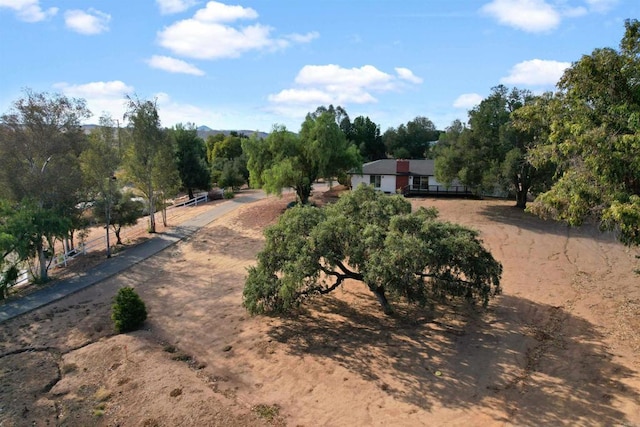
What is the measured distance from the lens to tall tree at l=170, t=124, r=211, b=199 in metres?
38.8

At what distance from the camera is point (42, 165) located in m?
21.0

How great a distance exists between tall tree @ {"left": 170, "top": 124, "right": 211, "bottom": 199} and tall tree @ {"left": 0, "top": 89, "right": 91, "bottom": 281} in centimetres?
1682

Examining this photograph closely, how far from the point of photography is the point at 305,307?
1521 cm

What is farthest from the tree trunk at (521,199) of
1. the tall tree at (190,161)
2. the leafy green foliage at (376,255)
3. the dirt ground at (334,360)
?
the tall tree at (190,161)

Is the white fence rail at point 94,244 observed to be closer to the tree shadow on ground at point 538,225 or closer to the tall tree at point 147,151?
the tall tree at point 147,151

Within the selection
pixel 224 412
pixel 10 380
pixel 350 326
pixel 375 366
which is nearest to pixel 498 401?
pixel 375 366

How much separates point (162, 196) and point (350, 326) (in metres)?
19.7

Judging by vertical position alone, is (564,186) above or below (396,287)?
above

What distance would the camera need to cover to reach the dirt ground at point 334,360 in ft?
31.0

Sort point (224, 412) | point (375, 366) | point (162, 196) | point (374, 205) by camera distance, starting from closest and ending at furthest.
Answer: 1. point (224, 412)
2. point (375, 366)
3. point (374, 205)
4. point (162, 196)

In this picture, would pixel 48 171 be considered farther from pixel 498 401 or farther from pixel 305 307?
pixel 498 401

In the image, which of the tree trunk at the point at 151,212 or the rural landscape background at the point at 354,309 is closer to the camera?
the rural landscape background at the point at 354,309

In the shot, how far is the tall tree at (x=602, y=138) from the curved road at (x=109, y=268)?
61.6 feet

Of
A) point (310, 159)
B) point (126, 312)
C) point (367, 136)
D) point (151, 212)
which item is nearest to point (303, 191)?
point (310, 159)
